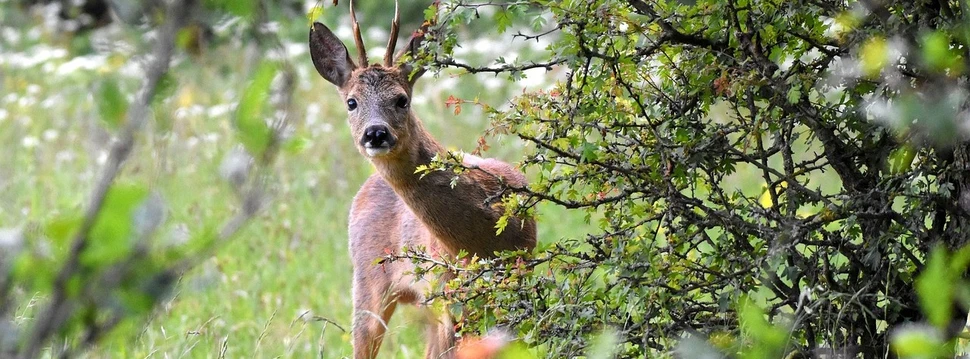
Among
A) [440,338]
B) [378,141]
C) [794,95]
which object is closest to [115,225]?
[794,95]

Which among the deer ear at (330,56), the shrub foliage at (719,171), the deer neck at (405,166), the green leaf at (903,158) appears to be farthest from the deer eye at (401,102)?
the green leaf at (903,158)

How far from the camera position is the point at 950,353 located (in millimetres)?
3211

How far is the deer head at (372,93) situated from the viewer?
16.7 feet

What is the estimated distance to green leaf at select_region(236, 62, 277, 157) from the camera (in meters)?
1.70

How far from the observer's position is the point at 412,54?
13.5 feet

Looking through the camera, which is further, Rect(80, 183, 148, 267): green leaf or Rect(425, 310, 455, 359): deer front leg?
Rect(425, 310, 455, 359): deer front leg

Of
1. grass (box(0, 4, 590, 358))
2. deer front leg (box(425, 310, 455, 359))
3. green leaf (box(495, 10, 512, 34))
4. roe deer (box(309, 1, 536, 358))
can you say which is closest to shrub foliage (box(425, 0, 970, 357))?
green leaf (box(495, 10, 512, 34))

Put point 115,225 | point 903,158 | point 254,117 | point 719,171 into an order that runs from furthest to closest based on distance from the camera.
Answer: point 719,171
point 903,158
point 254,117
point 115,225

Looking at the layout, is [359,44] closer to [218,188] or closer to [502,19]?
[218,188]

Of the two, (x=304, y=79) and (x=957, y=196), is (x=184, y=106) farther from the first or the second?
(x=957, y=196)

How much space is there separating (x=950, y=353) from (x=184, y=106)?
24.3 ft

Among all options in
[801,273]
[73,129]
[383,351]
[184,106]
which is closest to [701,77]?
[801,273]

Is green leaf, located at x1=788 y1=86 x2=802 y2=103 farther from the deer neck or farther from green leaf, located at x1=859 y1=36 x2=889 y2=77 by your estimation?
the deer neck

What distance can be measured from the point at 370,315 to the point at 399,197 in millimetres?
546
